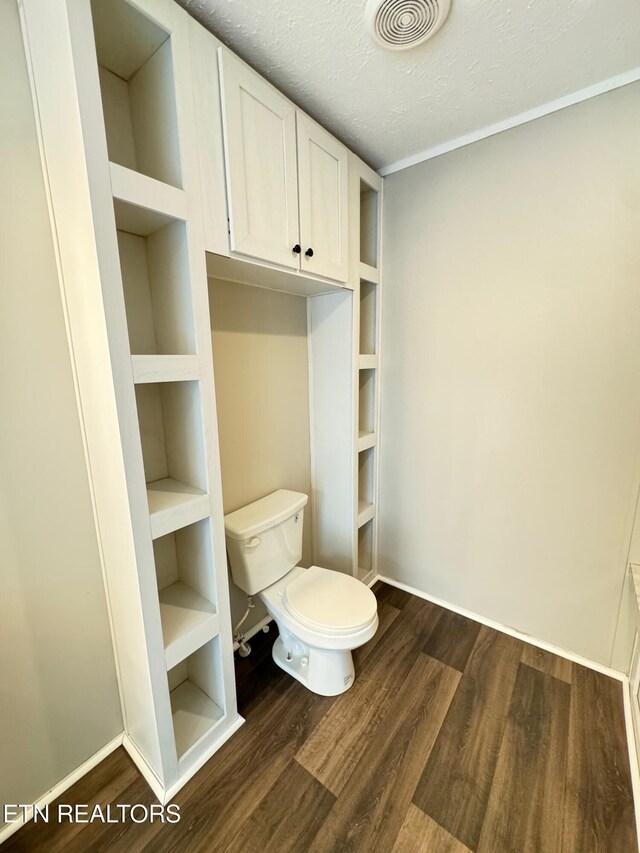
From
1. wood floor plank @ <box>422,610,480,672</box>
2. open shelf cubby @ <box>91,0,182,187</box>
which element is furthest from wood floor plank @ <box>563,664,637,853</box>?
open shelf cubby @ <box>91,0,182,187</box>

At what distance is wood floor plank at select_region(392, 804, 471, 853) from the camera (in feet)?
3.41

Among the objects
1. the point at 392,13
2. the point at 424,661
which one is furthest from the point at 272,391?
the point at 424,661

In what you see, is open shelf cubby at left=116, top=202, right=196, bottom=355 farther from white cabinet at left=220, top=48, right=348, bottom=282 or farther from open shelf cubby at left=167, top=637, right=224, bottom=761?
open shelf cubby at left=167, top=637, right=224, bottom=761

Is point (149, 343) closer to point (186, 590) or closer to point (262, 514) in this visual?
point (262, 514)

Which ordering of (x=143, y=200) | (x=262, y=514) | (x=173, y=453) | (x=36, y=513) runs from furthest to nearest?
(x=262, y=514) → (x=173, y=453) → (x=36, y=513) → (x=143, y=200)

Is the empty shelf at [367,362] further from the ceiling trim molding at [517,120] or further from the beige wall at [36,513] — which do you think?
the beige wall at [36,513]

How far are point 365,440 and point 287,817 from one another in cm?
153

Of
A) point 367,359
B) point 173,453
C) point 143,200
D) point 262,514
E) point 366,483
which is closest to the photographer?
point 143,200

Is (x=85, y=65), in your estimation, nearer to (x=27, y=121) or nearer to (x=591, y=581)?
(x=27, y=121)

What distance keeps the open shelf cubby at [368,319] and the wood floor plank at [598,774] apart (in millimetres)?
1898

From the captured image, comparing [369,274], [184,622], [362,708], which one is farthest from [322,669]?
[369,274]

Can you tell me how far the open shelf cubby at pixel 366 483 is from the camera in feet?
6.98

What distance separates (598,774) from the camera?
3.98 ft

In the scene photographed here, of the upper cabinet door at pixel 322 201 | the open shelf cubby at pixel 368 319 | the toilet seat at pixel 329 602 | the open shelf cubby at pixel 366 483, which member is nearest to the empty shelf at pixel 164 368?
the upper cabinet door at pixel 322 201
